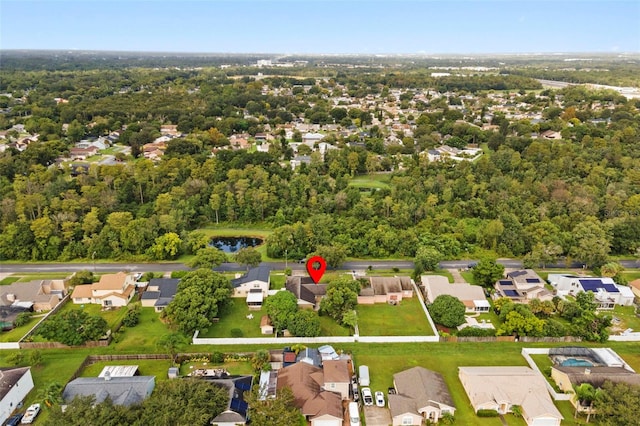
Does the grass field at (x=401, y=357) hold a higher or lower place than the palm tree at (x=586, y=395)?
lower

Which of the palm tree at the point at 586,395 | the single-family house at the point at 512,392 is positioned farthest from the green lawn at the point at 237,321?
the palm tree at the point at 586,395

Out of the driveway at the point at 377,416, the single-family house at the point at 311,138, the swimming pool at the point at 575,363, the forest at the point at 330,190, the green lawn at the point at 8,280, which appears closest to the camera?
the driveway at the point at 377,416

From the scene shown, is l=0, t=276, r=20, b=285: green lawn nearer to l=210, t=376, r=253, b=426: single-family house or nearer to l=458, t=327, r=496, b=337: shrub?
l=210, t=376, r=253, b=426: single-family house

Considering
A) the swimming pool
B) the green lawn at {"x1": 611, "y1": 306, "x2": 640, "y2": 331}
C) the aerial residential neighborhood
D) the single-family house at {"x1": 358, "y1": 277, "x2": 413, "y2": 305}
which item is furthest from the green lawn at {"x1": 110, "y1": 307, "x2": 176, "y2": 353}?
the green lawn at {"x1": 611, "y1": 306, "x2": 640, "y2": 331}

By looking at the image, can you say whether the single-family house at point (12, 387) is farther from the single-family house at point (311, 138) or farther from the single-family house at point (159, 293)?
the single-family house at point (311, 138)

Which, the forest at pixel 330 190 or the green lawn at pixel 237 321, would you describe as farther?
the forest at pixel 330 190

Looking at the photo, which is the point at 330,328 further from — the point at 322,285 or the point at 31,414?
the point at 31,414

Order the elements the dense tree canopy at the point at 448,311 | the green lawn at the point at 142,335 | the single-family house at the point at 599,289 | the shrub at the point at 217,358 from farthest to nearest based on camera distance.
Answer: the single-family house at the point at 599,289
the dense tree canopy at the point at 448,311
the green lawn at the point at 142,335
the shrub at the point at 217,358
